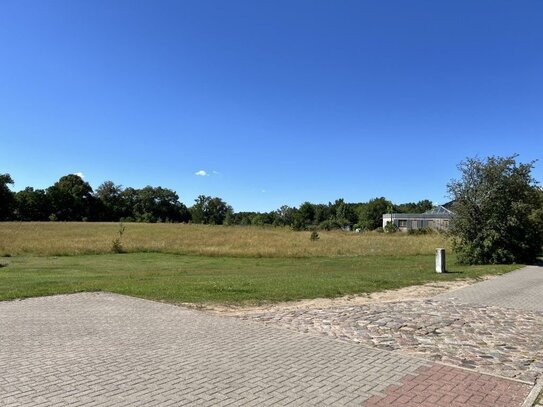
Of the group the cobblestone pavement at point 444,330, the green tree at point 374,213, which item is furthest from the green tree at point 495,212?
the green tree at point 374,213

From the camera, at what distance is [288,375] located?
221 inches

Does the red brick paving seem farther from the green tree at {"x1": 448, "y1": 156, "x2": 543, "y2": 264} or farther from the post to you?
the green tree at {"x1": 448, "y1": 156, "x2": 543, "y2": 264}

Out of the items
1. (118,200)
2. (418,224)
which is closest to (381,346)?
(418,224)

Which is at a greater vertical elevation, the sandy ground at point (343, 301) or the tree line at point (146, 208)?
the tree line at point (146, 208)

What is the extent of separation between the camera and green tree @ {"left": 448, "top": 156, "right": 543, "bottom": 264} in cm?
2352

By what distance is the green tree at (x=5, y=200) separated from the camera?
10000cm

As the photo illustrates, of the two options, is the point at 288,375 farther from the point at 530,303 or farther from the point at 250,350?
the point at 530,303

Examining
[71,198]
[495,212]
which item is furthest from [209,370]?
[71,198]

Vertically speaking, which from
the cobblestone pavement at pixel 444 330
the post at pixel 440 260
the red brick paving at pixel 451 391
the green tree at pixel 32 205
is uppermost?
the green tree at pixel 32 205

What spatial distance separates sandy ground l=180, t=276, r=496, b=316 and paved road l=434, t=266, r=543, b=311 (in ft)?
2.14

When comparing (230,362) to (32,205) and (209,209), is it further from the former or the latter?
(209,209)

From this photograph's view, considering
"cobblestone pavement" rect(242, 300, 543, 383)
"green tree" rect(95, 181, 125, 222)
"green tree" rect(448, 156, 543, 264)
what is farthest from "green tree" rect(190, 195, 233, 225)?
"cobblestone pavement" rect(242, 300, 543, 383)

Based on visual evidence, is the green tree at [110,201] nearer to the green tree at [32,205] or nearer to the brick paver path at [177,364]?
the green tree at [32,205]

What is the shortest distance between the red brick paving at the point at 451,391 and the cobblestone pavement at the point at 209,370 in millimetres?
12
